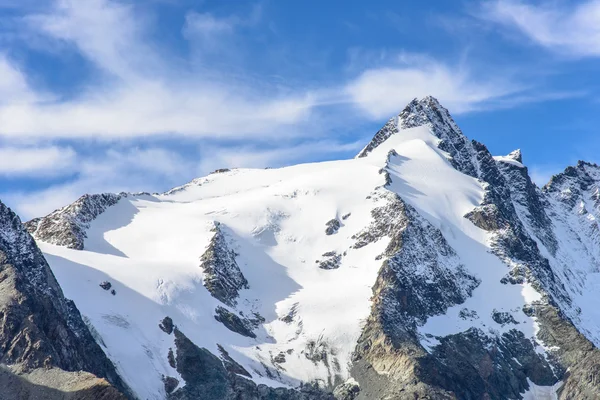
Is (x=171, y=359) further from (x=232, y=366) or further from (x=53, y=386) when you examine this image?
(x=53, y=386)

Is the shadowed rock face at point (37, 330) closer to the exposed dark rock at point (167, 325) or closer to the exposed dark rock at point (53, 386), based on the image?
the exposed dark rock at point (53, 386)

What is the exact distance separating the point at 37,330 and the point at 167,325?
49.0 meters

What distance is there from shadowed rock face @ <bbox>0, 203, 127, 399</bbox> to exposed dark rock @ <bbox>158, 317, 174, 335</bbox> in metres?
20.3

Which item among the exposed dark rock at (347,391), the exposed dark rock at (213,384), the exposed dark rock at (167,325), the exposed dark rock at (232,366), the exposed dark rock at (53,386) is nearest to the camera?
the exposed dark rock at (53,386)

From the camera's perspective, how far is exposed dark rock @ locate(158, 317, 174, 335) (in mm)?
193375

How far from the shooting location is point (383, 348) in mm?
199000

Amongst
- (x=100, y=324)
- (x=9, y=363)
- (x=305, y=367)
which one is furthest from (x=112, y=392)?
(x=305, y=367)

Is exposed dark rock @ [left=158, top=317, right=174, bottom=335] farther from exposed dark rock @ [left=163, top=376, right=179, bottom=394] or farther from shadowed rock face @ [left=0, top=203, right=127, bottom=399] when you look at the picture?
shadowed rock face @ [left=0, top=203, right=127, bottom=399]

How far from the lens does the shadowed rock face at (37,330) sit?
136500mm

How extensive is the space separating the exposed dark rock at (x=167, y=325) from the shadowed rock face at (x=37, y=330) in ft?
66.6

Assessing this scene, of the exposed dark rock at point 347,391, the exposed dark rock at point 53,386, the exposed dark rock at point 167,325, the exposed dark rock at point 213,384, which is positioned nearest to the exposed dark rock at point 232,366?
the exposed dark rock at point 213,384

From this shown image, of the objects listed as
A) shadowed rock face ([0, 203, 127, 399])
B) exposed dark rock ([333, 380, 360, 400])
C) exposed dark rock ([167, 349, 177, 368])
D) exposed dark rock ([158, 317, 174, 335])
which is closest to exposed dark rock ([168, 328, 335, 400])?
exposed dark rock ([167, 349, 177, 368])

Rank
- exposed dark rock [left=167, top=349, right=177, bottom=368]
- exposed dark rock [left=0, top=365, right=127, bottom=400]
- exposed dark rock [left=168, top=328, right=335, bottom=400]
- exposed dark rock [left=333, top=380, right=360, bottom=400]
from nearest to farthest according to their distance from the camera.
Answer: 1. exposed dark rock [left=0, top=365, right=127, bottom=400]
2. exposed dark rock [left=168, top=328, right=335, bottom=400]
3. exposed dark rock [left=167, top=349, right=177, bottom=368]
4. exposed dark rock [left=333, top=380, right=360, bottom=400]

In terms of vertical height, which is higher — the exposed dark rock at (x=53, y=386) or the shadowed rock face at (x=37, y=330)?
the shadowed rock face at (x=37, y=330)
